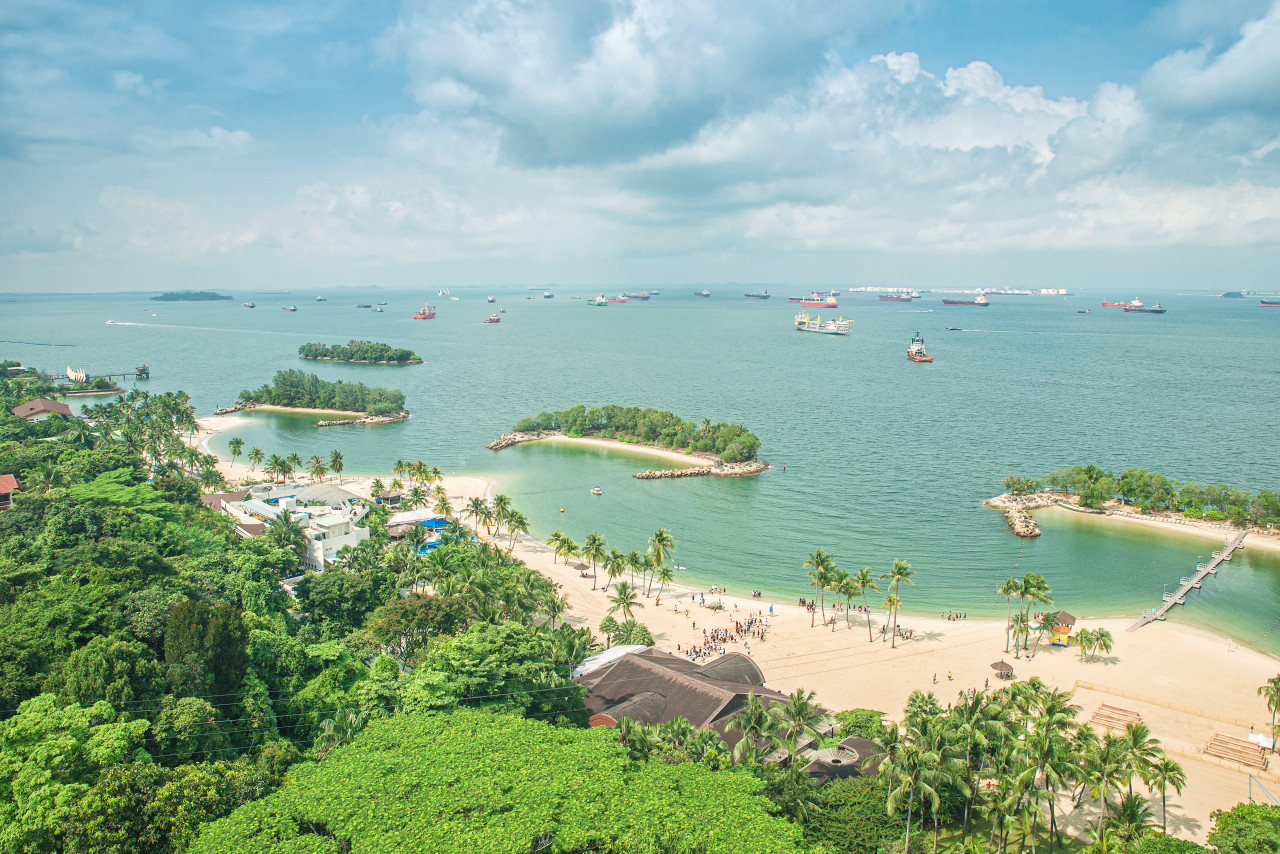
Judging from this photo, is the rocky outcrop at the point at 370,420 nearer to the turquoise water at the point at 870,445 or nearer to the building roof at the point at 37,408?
the turquoise water at the point at 870,445

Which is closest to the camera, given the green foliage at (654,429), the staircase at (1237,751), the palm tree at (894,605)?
the staircase at (1237,751)

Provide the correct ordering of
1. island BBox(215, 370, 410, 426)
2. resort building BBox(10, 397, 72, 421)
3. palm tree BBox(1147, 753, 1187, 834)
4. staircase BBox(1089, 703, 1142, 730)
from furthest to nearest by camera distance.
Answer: island BBox(215, 370, 410, 426) → resort building BBox(10, 397, 72, 421) → staircase BBox(1089, 703, 1142, 730) → palm tree BBox(1147, 753, 1187, 834)

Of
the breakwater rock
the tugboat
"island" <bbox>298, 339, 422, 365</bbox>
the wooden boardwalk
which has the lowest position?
the wooden boardwalk

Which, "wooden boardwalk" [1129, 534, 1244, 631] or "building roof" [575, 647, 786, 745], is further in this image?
"wooden boardwalk" [1129, 534, 1244, 631]

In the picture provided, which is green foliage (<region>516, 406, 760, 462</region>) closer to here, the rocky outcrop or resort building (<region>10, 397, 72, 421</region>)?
the rocky outcrop

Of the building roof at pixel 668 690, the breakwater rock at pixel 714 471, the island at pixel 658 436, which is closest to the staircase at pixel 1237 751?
the building roof at pixel 668 690

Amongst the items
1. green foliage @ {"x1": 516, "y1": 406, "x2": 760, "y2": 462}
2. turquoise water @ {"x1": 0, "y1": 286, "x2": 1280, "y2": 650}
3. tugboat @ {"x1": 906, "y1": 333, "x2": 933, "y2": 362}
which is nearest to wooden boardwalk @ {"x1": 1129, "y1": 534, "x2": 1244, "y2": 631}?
turquoise water @ {"x1": 0, "y1": 286, "x2": 1280, "y2": 650}

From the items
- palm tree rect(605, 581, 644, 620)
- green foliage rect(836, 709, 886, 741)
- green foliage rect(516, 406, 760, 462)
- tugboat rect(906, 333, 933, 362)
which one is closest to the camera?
green foliage rect(836, 709, 886, 741)
